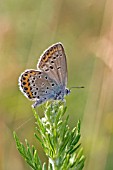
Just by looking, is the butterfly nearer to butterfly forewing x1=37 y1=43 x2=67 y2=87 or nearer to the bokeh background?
butterfly forewing x1=37 y1=43 x2=67 y2=87

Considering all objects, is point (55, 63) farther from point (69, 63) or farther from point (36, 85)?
point (69, 63)

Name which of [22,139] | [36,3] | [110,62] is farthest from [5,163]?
[36,3]

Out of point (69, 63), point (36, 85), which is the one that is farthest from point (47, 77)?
point (69, 63)

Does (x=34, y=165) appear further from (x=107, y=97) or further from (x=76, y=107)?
(x=76, y=107)

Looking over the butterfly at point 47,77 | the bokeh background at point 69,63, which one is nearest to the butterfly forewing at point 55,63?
the butterfly at point 47,77

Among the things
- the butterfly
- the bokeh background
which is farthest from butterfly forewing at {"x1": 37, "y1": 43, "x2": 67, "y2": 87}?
the bokeh background

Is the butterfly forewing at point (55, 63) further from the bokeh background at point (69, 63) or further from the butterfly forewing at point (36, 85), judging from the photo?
the bokeh background at point (69, 63)
